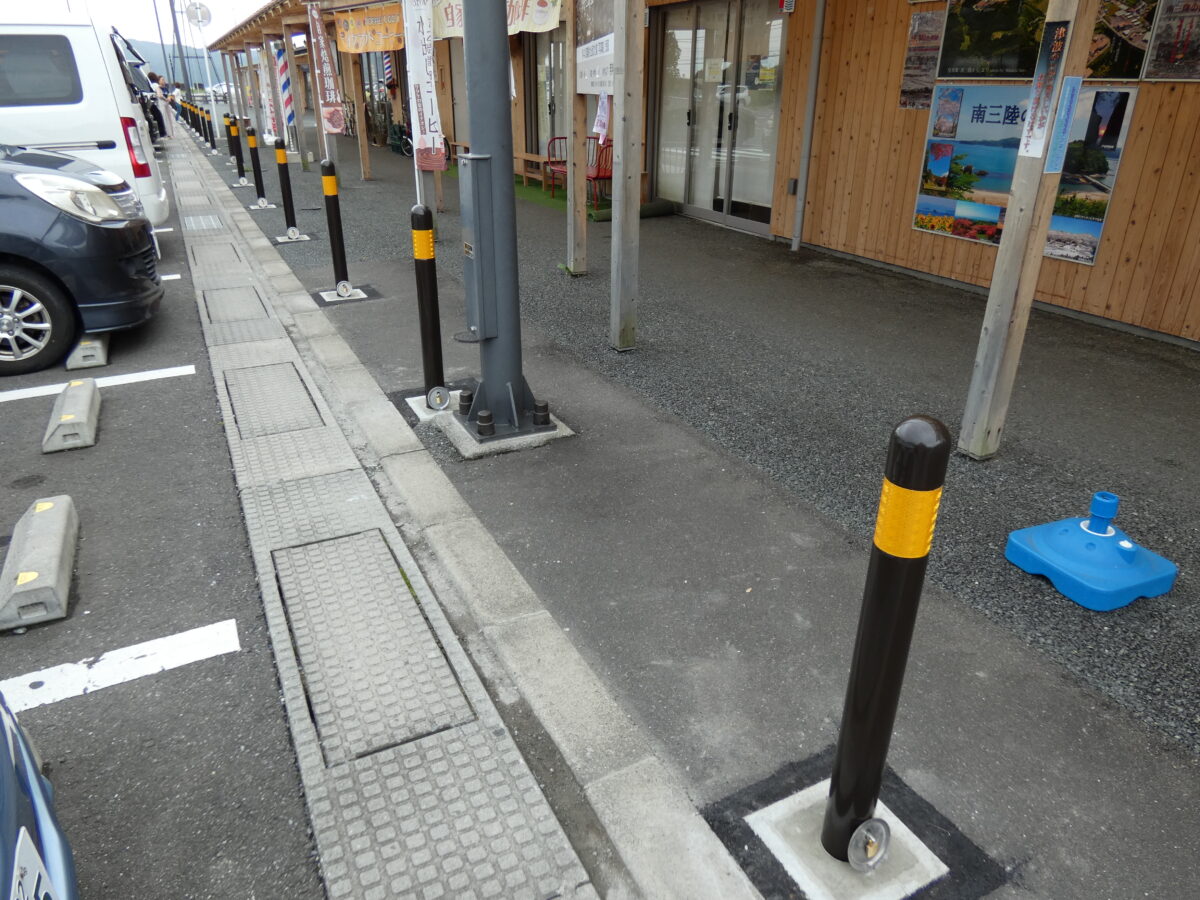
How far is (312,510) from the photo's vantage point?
383 cm

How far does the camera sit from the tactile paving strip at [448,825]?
2.04m

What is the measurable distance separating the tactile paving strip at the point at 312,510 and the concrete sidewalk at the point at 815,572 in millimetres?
161

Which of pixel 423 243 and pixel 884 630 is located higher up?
pixel 423 243

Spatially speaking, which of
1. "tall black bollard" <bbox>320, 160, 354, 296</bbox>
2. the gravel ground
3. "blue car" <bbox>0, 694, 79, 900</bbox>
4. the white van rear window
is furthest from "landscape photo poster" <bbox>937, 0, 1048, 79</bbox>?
the white van rear window

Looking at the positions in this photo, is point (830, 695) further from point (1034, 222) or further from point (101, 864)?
point (1034, 222)

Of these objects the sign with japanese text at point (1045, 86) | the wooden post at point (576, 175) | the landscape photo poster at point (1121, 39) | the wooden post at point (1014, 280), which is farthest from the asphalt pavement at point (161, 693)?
the landscape photo poster at point (1121, 39)

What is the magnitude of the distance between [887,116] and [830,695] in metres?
6.94

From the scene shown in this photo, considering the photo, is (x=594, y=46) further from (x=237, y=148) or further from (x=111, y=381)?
(x=237, y=148)

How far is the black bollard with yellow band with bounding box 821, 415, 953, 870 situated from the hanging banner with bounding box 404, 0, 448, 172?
744 centimetres

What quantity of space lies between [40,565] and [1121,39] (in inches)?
291

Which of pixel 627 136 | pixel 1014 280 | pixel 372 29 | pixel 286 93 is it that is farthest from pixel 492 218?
pixel 286 93

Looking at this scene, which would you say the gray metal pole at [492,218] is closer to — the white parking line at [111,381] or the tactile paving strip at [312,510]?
the tactile paving strip at [312,510]

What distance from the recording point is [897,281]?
810 centimetres

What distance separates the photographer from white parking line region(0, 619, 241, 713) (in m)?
2.72
